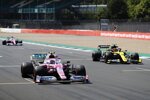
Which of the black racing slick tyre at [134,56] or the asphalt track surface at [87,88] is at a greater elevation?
the black racing slick tyre at [134,56]

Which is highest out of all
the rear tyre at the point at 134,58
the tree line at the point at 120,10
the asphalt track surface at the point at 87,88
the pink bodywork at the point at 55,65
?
the tree line at the point at 120,10

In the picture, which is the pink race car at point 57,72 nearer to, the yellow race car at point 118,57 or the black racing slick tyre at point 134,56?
the yellow race car at point 118,57

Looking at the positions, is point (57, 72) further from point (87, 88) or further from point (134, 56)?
point (134, 56)

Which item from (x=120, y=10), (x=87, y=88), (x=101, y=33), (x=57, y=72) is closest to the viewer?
(x=87, y=88)

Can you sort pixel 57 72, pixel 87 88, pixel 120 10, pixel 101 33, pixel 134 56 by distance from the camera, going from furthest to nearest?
pixel 120 10, pixel 101 33, pixel 134 56, pixel 57 72, pixel 87 88

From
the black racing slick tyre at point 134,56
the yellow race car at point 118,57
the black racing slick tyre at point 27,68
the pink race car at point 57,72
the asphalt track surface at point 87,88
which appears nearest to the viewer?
the asphalt track surface at point 87,88

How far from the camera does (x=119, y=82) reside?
1498cm

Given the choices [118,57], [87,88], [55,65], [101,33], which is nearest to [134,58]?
[118,57]

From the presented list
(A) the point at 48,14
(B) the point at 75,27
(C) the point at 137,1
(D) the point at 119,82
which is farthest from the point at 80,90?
(A) the point at 48,14

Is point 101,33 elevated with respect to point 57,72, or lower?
elevated

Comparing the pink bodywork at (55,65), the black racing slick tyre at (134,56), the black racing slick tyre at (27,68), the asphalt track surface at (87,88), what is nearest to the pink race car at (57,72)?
the pink bodywork at (55,65)

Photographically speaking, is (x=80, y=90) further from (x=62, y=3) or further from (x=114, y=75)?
(x=62, y=3)

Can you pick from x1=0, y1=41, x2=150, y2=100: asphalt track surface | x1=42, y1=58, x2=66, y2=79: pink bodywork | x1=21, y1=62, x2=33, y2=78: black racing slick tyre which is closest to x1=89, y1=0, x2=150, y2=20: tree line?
x1=0, y1=41, x2=150, y2=100: asphalt track surface

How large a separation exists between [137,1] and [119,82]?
76595 millimetres
